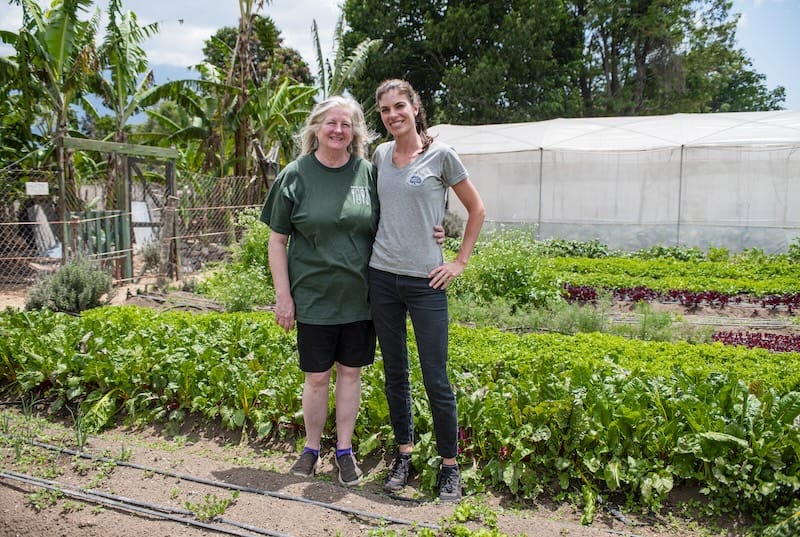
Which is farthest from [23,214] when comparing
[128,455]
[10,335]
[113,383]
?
[128,455]

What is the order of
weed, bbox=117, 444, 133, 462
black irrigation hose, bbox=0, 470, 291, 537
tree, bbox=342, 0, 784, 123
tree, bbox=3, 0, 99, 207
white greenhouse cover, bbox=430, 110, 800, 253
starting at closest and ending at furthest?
A: black irrigation hose, bbox=0, 470, 291, 537
weed, bbox=117, 444, 133, 462
tree, bbox=3, 0, 99, 207
white greenhouse cover, bbox=430, 110, 800, 253
tree, bbox=342, 0, 784, 123

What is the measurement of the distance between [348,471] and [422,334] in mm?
865

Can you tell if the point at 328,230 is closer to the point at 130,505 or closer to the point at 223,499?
the point at 223,499

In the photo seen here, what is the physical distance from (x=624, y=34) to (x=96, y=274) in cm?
2221

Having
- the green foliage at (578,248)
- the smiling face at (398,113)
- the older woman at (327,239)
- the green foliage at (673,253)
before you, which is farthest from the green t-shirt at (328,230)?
the green foliage at (673,253)

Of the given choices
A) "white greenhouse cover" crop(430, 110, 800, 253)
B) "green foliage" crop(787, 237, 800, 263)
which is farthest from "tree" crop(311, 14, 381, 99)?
"green foliage" crop(787, 237, 800, 263)

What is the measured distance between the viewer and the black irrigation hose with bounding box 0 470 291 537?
269cm

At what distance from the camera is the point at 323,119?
9.99 feet

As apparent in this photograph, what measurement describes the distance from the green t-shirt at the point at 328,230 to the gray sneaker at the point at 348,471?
758mm

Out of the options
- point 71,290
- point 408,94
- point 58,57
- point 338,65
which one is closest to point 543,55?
point 338,65

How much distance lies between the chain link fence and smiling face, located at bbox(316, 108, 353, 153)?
6.96 meters

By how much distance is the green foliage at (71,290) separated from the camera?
7438 mm

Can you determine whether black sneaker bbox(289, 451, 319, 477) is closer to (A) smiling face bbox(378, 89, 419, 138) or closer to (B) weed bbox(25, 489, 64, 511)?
(B) weed bbox(25, 489, 64, 511)

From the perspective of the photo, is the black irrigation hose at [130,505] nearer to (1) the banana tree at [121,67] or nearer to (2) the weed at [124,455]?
(2) the weed at [124,455]
